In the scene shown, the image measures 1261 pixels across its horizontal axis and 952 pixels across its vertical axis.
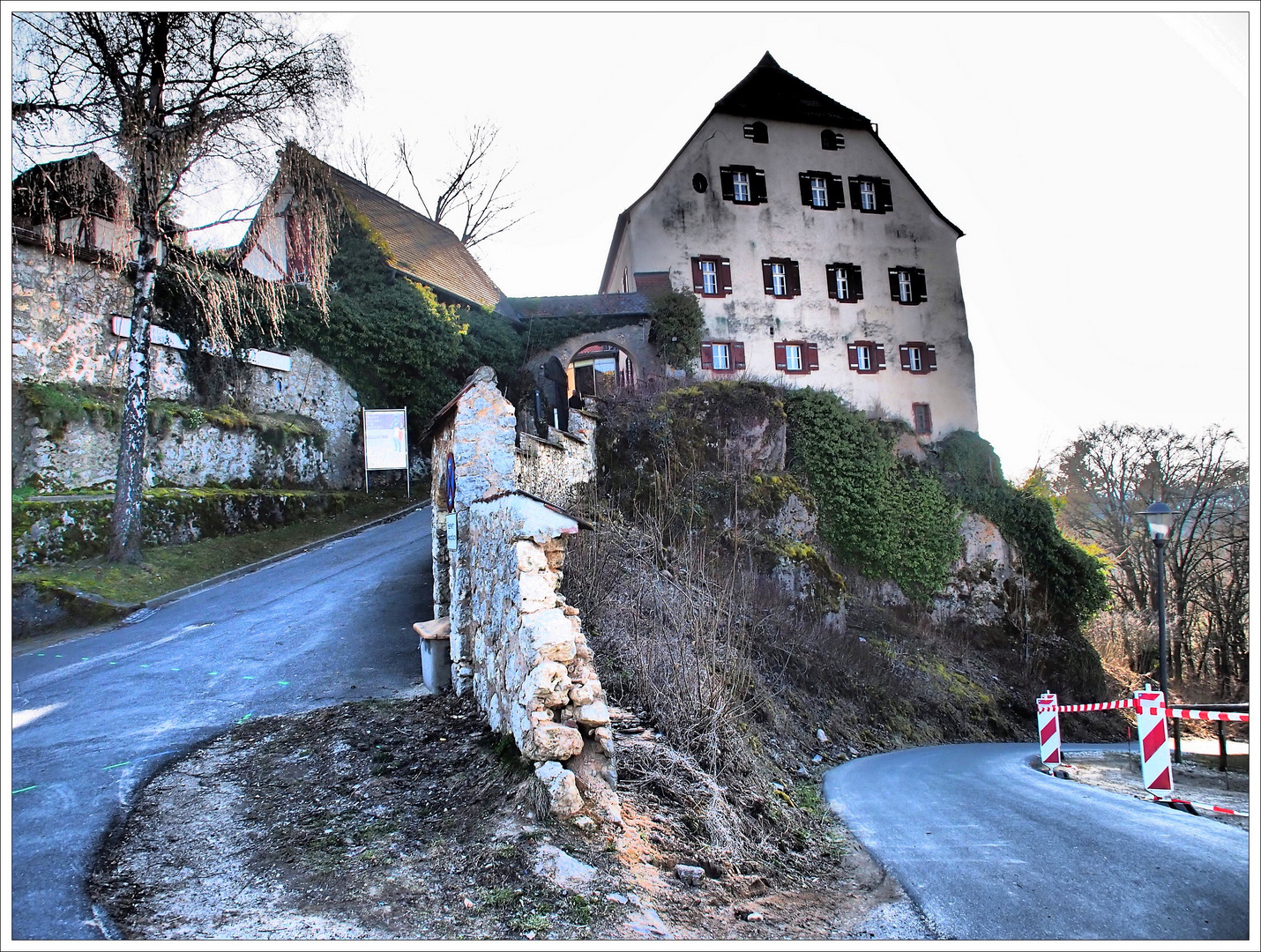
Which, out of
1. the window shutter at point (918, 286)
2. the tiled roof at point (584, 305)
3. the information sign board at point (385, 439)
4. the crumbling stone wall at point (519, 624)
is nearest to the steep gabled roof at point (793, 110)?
the window shutter at point (918, 286)

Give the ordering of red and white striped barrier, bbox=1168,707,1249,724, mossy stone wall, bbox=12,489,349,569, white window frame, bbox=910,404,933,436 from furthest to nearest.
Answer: white window frame, bbox=910,404,933,436 < mossy stone wall, bbox=12,489,349,569 < red and white striped barrier, bbox=1168,707,1249,724

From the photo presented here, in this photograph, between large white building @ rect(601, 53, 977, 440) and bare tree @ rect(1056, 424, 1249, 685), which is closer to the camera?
bare tree @ rect(1056, 424, 1249, 685)

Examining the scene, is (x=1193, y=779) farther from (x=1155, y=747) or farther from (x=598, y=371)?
(x=598, y=371)

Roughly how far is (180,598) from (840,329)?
13220 millimetres

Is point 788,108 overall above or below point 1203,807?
above

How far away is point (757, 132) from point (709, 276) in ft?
10.1

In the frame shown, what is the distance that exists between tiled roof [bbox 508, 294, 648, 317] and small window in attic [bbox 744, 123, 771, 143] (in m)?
4.09

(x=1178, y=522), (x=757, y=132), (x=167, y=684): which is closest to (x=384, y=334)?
(x=757, y=132)

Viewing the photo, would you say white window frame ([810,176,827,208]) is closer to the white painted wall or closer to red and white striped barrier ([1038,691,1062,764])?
the white painted wall

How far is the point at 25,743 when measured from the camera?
3871mm

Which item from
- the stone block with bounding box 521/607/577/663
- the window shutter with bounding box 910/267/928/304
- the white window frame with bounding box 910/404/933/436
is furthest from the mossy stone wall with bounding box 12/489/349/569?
the white window frame with bounding box 910/404/933/436

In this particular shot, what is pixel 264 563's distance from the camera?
372 inches

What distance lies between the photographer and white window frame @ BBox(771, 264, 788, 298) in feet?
49.2

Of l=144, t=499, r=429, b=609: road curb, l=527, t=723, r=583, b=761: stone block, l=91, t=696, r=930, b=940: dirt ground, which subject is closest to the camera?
l=91, t=696, r=930, b=940: dirt ground
